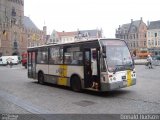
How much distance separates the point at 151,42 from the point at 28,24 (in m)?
40.1

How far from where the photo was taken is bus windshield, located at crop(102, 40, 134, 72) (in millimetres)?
11795

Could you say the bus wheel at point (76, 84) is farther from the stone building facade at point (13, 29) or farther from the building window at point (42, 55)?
the stone building facade at point (13, 29)

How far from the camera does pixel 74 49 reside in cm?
1362

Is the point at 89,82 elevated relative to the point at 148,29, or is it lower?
lower

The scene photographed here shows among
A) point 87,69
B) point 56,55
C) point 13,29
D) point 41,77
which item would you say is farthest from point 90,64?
point 13,29

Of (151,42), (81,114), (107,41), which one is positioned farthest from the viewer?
(151,42)

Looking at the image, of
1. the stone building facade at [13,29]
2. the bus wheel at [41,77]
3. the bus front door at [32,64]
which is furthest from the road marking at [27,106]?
the stone building facade at [13,29]

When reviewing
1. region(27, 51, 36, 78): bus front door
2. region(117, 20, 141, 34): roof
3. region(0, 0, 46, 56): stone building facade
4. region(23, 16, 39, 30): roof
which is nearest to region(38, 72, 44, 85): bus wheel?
region(27, 51, 36, 78): bus front door

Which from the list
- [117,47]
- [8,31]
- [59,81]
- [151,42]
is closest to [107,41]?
[117,47]

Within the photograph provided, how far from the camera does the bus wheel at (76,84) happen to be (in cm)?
1330

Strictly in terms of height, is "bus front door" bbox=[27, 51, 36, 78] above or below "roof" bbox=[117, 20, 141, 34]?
below

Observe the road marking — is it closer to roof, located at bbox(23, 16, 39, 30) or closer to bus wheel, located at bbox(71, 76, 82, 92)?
bus wheel, located at bbox(71, 76, 82, 92)

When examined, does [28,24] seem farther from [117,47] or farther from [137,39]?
[117,47]

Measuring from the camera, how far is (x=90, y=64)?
40.7 ft
